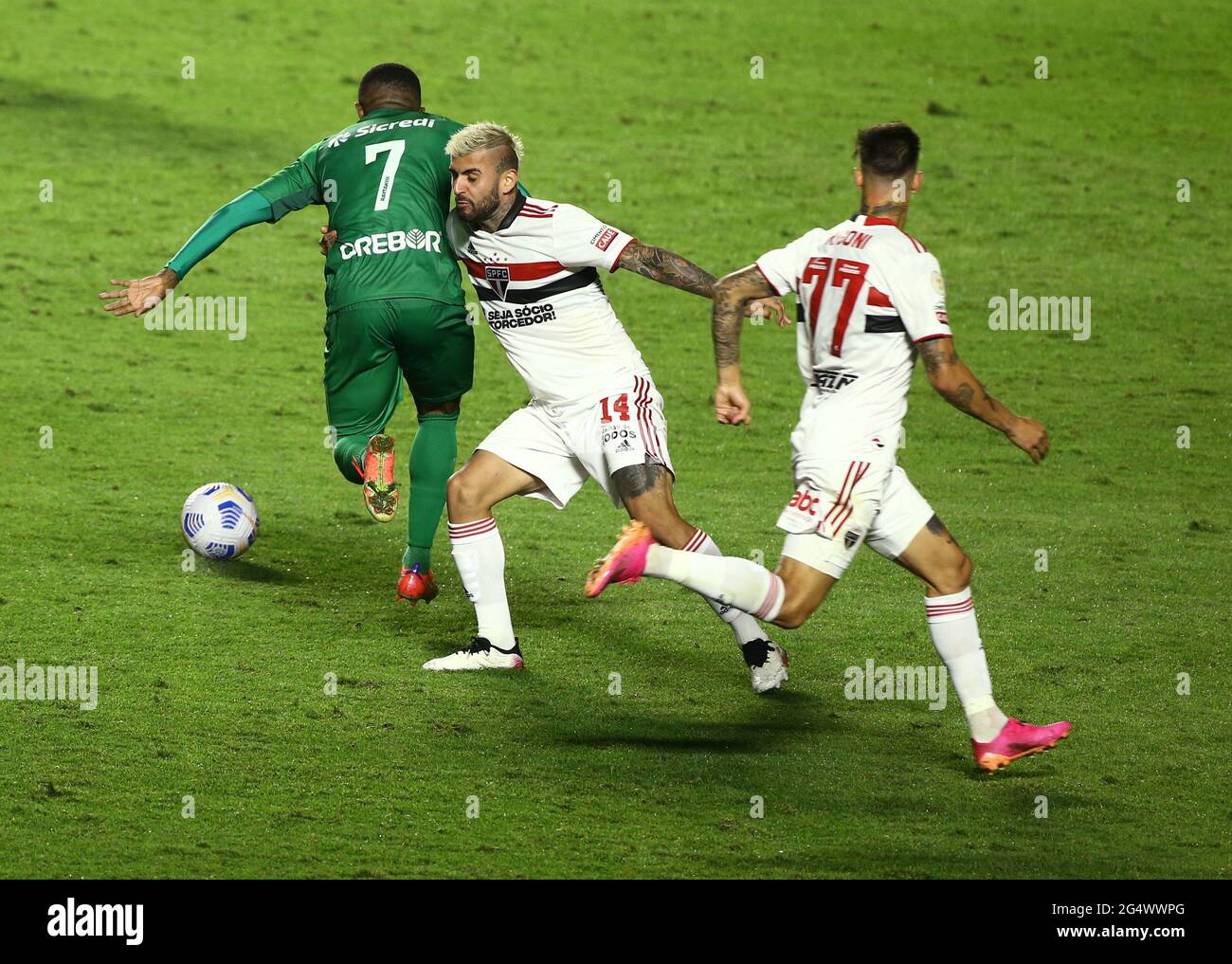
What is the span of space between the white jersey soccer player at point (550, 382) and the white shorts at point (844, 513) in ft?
2.61

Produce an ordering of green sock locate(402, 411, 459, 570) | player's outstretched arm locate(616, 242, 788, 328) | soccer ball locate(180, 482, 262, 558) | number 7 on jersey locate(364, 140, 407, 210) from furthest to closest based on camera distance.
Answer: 1. soccer ball locate(180, 482, 262, 558)
2. green sock locate(402, 411, 459, 570)
3. number 7 on jersey locate(364, 140, 407, 210)
4. player's outstretched arm locate(616, 242, 788, 328)

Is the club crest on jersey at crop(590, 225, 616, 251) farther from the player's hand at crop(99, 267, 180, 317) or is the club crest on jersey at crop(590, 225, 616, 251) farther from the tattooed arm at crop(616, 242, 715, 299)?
the player's hand at crop(99, 267, 180, 317)

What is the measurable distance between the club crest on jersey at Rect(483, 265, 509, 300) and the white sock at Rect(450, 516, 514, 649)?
0.88 m

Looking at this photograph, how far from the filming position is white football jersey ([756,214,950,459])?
17.2 ft

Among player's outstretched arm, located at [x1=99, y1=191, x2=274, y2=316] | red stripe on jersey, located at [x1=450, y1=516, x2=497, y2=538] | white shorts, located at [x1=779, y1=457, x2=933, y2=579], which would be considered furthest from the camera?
player's outstretched arm, located at [x1=99, y1=191, x2=274, y2=316]

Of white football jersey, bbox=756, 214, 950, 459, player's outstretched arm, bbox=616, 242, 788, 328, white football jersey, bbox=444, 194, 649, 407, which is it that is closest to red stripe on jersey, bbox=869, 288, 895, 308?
white football jersey, bbox=756, 214, 950, 459

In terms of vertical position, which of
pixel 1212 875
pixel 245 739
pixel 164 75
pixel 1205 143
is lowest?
pixel 1212 875

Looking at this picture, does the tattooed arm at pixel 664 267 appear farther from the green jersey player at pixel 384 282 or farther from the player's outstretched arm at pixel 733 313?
the green jersey player at pixel 384 282

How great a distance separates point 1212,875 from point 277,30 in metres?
16.1

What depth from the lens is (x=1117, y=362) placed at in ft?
40.1

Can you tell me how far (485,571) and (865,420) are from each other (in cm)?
182

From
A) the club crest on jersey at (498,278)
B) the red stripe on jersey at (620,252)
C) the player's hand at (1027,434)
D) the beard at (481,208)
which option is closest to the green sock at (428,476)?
the club crest on jersey at (498,278)
